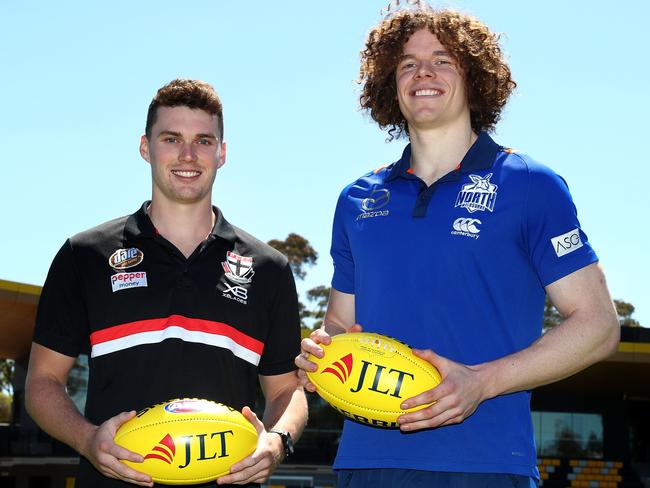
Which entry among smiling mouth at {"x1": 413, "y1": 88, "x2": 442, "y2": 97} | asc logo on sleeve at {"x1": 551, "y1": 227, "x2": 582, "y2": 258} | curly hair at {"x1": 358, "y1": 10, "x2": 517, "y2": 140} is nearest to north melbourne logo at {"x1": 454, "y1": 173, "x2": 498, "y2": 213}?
asc logo on sleeve at {"x1": 551, "y1": 227, "x2": 582, "y2": 258}

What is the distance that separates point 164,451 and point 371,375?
866mm

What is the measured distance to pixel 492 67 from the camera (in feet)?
13.3

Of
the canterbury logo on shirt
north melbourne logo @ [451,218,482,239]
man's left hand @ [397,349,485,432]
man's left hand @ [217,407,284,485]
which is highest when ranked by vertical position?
north melbourne logo @ [451,218,482,239]

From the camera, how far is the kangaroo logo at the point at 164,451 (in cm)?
349

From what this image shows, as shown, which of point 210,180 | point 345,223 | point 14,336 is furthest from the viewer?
point 14,336

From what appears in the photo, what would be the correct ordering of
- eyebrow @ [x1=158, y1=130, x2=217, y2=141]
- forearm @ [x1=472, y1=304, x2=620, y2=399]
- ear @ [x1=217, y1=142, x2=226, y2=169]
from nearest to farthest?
forearm @ [x1=472, y1=304, x2=620, y2=399], eyebrow @ [x1=158, y1=130, x2=217, y2=141], ear @ [x1=217, y1=142, x2=226, y2=169]

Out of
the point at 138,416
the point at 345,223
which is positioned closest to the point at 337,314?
the point at 345,223

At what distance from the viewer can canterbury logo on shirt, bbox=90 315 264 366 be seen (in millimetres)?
4047

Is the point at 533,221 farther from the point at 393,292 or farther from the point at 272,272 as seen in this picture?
the point at 272,272

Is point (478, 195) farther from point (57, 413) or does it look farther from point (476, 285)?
point (57, 413)

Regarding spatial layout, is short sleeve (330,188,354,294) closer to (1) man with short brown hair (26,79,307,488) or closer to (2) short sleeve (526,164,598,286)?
(1) man with short brown hair (26,79,307,488)

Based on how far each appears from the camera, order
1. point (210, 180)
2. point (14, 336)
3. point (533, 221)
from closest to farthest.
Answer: point (533, 221) → point (210, 180) → point (14, 336)

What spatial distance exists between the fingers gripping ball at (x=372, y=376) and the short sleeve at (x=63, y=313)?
1257mm

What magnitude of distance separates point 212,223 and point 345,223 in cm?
88
